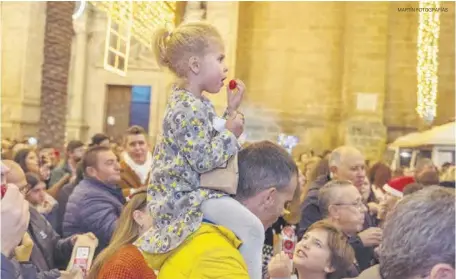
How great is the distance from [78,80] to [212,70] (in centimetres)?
2772

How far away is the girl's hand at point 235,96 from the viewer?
2918 millimetres

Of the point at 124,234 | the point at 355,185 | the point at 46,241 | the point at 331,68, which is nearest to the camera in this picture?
the point at 124,234

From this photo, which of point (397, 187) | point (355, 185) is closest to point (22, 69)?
point (397, 187)

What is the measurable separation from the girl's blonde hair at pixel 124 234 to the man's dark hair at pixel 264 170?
0.70m

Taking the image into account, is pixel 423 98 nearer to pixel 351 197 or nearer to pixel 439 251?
pixel 351 197

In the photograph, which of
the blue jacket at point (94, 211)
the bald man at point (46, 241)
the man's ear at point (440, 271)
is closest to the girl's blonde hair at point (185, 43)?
the man's ear at point (440, 271)

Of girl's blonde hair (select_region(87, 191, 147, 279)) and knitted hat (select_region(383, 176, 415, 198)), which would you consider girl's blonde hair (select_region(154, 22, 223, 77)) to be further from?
knitted hat (select_region(383, 176, 415, 198))

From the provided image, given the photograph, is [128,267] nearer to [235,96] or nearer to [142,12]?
[235,96]

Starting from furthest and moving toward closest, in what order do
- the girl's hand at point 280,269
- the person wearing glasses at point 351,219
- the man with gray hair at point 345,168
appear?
the man with gray hair at point 345,168 → the person wearing glasses at point 351,219 → the girl's hand at point 280,269

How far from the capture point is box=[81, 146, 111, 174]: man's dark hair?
19.5 feet

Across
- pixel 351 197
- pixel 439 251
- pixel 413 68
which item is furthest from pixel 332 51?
pixel 439 251

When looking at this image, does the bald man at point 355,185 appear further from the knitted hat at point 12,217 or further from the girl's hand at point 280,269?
the knitted hat at point 12,217

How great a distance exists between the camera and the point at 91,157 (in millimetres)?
5992

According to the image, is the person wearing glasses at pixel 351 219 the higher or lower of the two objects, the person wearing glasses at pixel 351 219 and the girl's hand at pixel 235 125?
the lower
